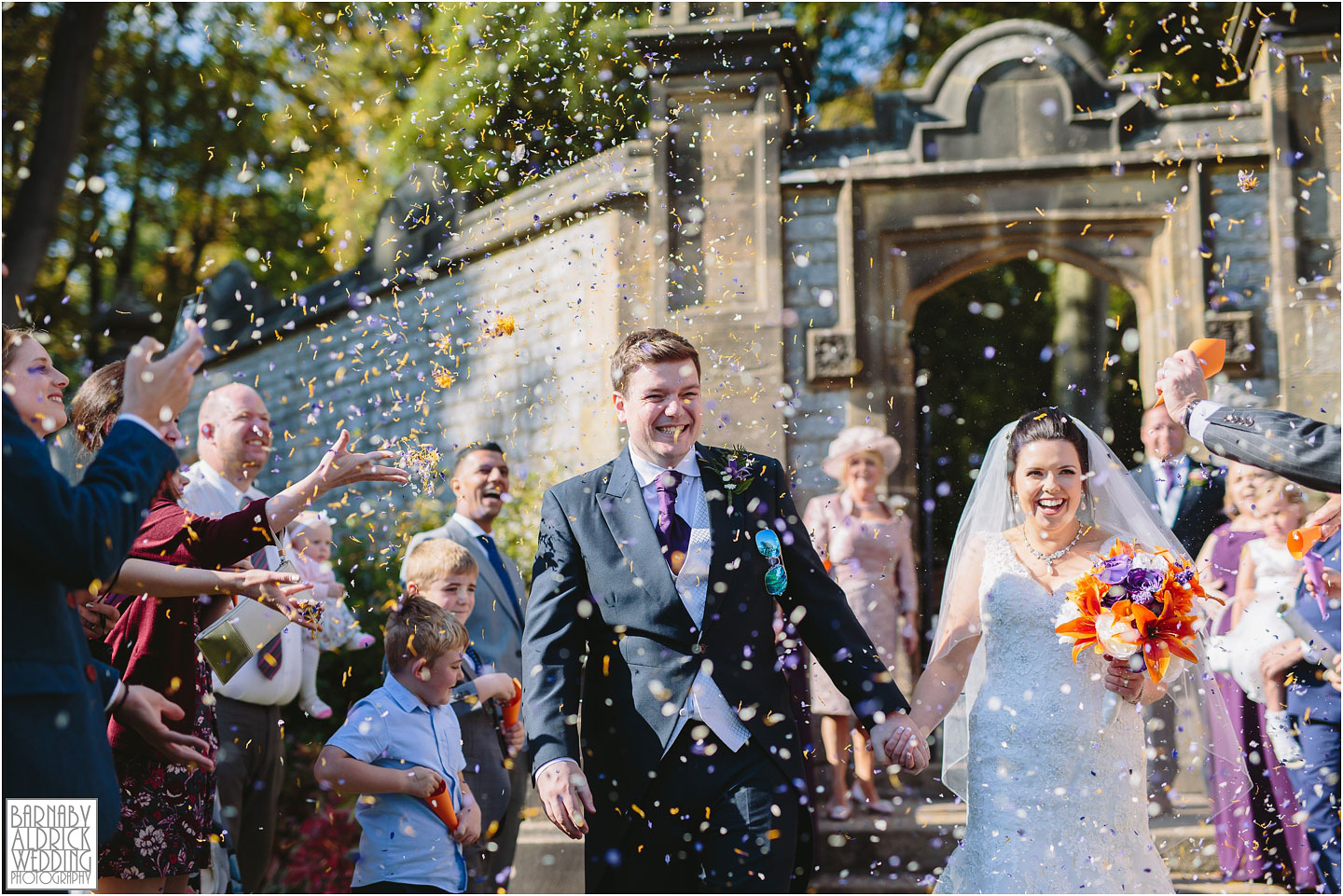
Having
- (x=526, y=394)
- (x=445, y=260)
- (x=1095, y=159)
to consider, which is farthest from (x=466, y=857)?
(x=445, y=260)

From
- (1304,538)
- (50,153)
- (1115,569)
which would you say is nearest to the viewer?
(1115,569)

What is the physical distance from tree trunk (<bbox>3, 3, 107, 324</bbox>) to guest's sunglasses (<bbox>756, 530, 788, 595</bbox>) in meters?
8.97

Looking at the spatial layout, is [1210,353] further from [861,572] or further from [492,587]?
[492,587]

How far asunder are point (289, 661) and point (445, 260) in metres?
6.85

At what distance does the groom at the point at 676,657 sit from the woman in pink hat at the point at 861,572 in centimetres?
318

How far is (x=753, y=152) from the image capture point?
9.00m

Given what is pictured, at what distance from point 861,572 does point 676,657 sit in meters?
3.78

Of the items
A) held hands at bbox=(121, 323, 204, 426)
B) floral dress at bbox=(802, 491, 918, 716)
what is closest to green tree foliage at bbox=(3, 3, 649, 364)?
floral dress at bbox=(802, 491, 918, 716)

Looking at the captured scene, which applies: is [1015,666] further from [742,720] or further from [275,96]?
[275,96]

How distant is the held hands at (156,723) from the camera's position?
345 centimetres

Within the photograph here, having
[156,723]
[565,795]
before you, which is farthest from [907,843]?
[156,723]

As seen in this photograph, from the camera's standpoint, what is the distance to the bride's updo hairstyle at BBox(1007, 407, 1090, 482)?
424 cm

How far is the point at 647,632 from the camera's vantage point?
3.62 metres

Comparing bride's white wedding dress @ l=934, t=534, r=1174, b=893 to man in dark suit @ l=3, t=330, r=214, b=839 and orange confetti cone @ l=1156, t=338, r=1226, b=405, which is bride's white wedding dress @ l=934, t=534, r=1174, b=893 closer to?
orange confetti cone @ l=1156, t=338, r=1226, b=405
